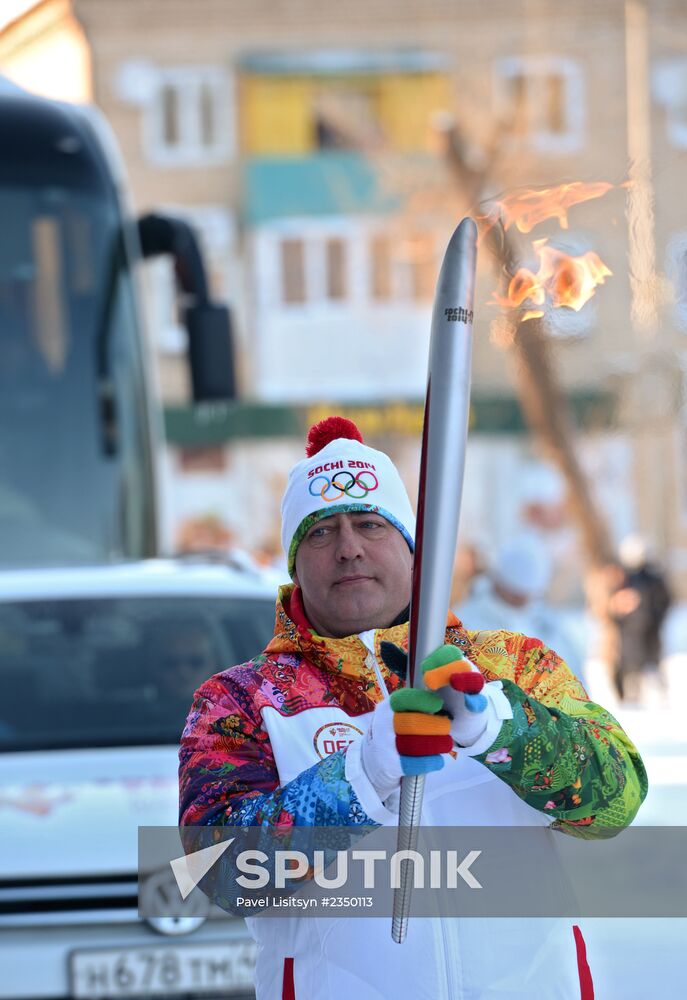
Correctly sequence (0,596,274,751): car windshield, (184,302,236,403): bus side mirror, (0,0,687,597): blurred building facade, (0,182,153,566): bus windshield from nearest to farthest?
(0,596,274,751): car windshield, (0,182,153,566): bus windshield, (184,302,236,403): bus side mirror, (0,0,687,597): blurred building facade

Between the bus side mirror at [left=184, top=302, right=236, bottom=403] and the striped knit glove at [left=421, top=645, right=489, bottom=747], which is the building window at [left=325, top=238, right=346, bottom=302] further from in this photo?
the striped knit glove at [left=421, top=645, right=489, bottom=747]

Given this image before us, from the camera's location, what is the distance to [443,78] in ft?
79.5

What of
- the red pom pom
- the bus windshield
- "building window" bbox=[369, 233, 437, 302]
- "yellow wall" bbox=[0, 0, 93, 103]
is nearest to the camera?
the red pom pom

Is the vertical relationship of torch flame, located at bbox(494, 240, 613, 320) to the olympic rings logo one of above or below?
above

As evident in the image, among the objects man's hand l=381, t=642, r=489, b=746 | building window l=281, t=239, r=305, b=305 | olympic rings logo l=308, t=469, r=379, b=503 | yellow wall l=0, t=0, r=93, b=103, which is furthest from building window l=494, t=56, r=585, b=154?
man's hand l=381, t=642, r=489, b=746

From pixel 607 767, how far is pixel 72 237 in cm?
570

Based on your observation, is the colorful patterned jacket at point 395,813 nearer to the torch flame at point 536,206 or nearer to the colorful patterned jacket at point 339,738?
the colorful patterned jacket at point 339,738

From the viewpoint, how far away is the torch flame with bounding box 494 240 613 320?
2.54 metres

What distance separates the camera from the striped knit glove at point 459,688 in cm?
175

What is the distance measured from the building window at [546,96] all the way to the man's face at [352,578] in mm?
17929

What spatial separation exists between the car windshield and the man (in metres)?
2.02

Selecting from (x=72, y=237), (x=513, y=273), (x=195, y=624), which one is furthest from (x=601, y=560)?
(x=513, y=273)

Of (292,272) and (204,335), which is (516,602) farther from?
(292,272)

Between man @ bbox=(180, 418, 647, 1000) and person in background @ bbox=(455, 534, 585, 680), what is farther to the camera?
person in background @ bbox=(455, 534, 585, 680)
